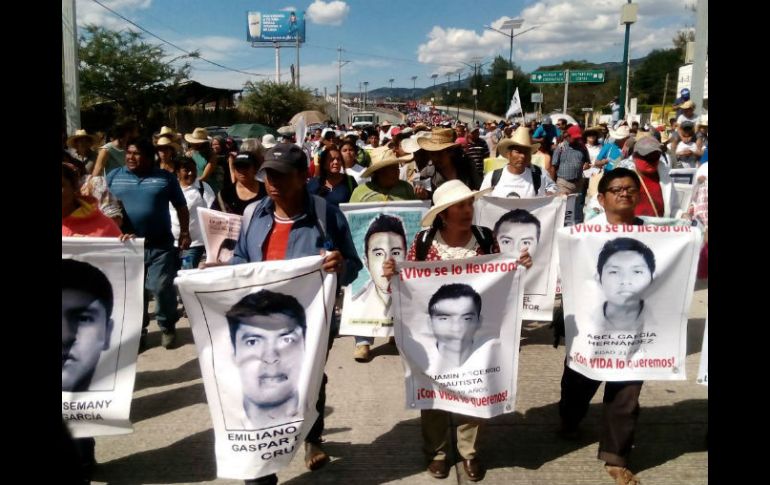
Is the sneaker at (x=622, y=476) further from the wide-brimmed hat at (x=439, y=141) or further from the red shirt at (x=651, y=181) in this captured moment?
the wide-brimmed hat at (x=439, y=141)

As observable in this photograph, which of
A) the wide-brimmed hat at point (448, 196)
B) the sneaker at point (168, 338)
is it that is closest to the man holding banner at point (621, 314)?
the wide-brimmed hat at point (448, 196)

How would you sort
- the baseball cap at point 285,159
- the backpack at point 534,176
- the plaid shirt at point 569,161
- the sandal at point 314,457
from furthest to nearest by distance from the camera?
1. the plaid shirt at point 569,161
2. the backpack at point 534,176
3. the sandal at point 314,457
4. the baseball cap at point 285,159

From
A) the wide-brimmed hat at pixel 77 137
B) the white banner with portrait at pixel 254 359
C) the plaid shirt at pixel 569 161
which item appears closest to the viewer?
the white banner with portrait at pixel 254 359

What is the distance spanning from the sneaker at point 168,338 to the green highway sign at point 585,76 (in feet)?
112

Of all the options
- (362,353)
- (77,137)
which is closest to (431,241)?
(362,353)

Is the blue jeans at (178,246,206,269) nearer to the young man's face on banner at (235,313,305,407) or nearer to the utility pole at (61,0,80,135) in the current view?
the young man's face on banner at (235,313,305,407)

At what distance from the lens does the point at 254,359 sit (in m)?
2.92

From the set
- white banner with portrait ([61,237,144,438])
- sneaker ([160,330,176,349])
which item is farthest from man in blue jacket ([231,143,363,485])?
sneaker ([160,330,176,349])

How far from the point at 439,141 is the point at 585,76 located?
34538mm

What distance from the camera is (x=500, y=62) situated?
88.4 m

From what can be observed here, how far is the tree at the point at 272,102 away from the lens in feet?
177
